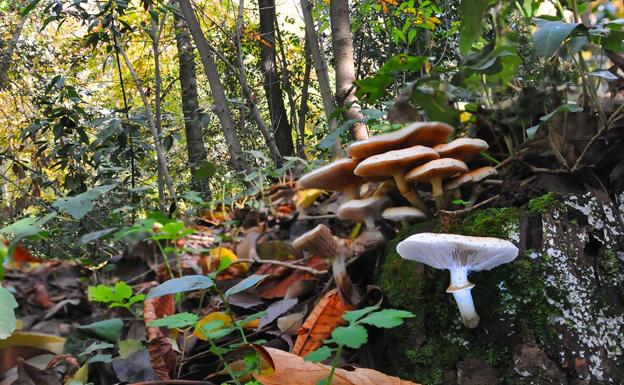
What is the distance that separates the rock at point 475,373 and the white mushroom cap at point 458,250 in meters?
0.23

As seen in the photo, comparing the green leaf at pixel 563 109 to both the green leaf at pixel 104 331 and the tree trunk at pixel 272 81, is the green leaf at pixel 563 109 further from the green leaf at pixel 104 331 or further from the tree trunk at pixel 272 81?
the tree trunk at pixel 272 81

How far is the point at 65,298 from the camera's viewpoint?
6.34ft

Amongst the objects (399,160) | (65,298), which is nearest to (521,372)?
(399,160)

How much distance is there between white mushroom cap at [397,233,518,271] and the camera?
1.10 meters

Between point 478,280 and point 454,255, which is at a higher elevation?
point 454,255

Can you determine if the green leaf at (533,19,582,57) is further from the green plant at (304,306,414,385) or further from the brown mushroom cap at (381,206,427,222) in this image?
the green plant at (304,306,414,385)

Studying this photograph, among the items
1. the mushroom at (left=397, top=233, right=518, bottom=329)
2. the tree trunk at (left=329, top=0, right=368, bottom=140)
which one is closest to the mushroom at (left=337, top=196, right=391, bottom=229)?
the mushroom at (left=397, top=233, right=518, bottom=329)

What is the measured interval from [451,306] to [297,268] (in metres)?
0.62

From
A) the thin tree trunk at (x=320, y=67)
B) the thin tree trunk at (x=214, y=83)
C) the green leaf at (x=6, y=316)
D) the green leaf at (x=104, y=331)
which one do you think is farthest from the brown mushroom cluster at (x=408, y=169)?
the thin tree trunk at (x=320, y=67)

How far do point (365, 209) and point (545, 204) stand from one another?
20.7 inches

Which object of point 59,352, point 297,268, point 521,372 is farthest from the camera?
point 297,268

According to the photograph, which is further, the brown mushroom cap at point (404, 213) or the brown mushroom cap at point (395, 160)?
the brown mushroom cap at point (404, 213)

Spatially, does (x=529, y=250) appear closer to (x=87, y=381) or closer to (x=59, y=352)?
(x=87, y=381)

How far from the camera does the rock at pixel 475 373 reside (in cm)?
117
